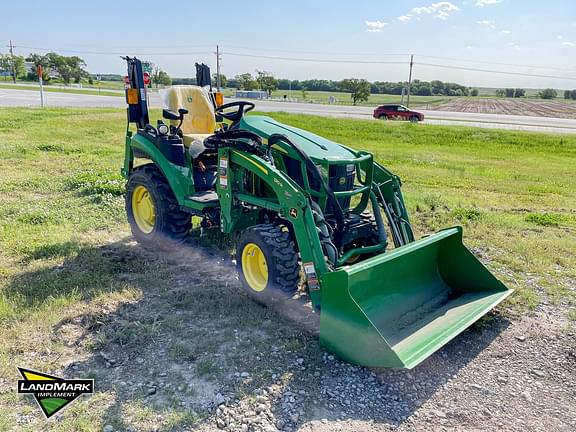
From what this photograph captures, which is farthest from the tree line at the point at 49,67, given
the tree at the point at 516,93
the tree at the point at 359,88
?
the tree at the point at 516,93

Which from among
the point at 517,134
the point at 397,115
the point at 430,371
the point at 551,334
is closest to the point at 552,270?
the point at 551,334

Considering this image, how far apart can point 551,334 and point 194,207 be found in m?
3.48

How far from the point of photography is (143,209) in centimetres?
585

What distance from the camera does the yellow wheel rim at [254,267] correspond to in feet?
14.0

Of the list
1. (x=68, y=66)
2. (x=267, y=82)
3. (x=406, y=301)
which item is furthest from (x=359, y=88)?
(x=406, y=301)

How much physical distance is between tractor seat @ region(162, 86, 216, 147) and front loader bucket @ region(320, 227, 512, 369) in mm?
3023

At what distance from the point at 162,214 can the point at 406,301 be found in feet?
9.10

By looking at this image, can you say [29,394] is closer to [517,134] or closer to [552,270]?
[552,270]

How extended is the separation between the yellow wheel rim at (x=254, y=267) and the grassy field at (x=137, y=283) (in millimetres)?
198

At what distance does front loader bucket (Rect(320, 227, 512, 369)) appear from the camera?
129 inches

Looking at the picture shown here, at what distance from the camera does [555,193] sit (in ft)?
30.9

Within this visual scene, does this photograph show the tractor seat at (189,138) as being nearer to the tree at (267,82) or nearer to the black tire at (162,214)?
the black tire at (162,214)

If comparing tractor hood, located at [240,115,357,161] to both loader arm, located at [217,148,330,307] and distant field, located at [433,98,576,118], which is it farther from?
distant field, located at [433,98,576,118]

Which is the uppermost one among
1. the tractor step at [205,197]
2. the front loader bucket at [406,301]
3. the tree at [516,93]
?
the tree at [516,93]
